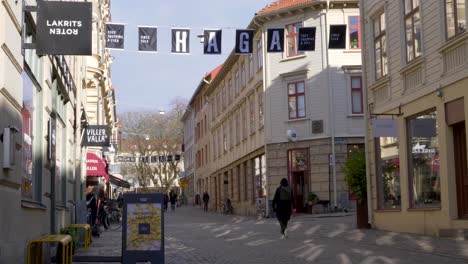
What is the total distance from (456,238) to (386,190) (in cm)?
499

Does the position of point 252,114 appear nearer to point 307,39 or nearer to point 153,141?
point 307,39

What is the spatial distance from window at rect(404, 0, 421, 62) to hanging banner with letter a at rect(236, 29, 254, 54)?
525 centimetres

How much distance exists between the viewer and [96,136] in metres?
23.0

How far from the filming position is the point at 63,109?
1612cm

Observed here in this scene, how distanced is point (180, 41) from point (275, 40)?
3145 mm

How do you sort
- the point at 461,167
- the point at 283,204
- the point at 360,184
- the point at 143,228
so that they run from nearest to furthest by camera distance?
the point at 143,228, the point at 461,167, the point at 283,204, the point at 360,184

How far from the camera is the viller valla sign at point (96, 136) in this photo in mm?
22719

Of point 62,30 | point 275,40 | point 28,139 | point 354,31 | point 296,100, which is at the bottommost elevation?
point 28,139

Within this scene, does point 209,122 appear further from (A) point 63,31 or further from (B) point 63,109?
(A) point 63,31

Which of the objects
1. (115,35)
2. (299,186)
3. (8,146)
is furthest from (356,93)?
(8,146)

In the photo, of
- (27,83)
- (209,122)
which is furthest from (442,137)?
(209,122)

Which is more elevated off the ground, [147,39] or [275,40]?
[275,40]

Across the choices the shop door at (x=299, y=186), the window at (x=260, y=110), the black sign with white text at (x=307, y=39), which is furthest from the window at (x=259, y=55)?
the black sign with white text at (x=307, y=39)

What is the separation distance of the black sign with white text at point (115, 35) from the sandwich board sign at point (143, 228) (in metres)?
10.9
